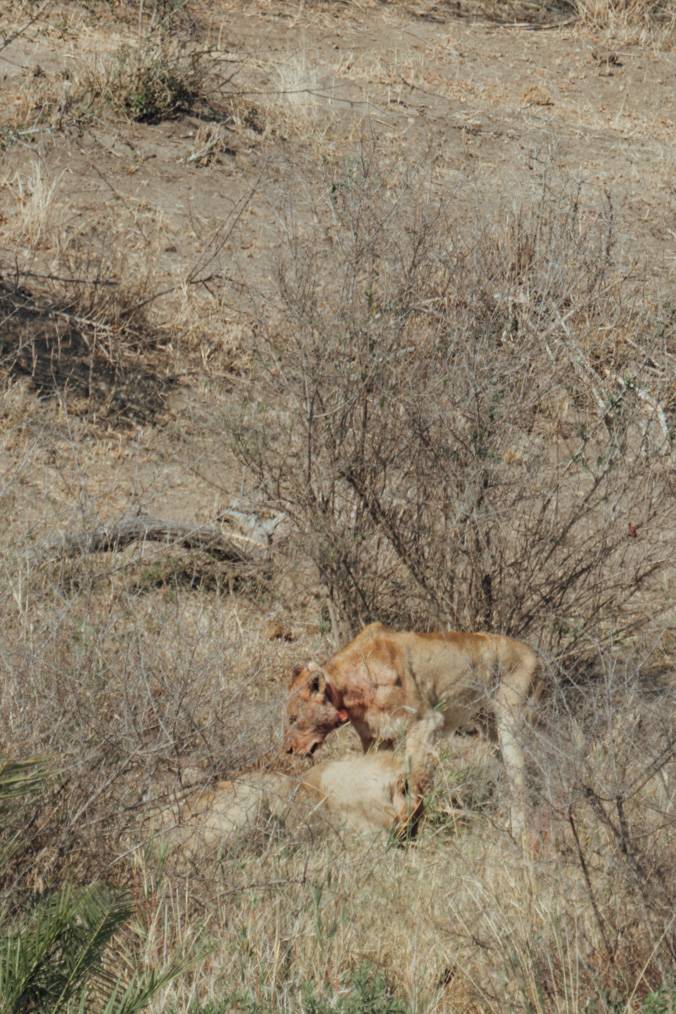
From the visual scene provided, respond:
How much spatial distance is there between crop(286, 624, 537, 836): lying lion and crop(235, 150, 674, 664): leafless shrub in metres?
0.86

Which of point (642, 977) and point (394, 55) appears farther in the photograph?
point (394, 55)

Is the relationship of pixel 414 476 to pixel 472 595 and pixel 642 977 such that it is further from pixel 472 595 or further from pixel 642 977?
pixel 642 977

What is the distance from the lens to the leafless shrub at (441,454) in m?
6.67

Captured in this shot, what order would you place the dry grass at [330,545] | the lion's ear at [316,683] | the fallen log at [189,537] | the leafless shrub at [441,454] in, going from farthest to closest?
the fallen log at [189,537], the leafless shrub at [441,454], the lion's ear at [316,683], the dry grass at [330,545]

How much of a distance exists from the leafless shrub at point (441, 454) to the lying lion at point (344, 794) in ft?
4.21

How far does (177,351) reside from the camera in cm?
949

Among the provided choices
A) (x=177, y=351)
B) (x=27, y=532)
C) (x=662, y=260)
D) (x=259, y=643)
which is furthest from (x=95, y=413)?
(x=662, y=260)

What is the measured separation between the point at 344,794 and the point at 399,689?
0.43 meters

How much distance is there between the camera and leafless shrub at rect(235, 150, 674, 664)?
263 inches

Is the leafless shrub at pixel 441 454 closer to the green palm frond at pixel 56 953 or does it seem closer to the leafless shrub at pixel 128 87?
the green palm frond at pixel 56 953

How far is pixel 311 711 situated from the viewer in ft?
18.3

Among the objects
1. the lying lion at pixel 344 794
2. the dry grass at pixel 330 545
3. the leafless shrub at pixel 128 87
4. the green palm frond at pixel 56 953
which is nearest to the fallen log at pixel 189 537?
the dry grass at pixel 330 545

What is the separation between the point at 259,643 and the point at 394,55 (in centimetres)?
909

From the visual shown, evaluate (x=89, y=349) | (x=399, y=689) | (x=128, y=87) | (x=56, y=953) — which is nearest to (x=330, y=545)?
(x=399, y=689)
